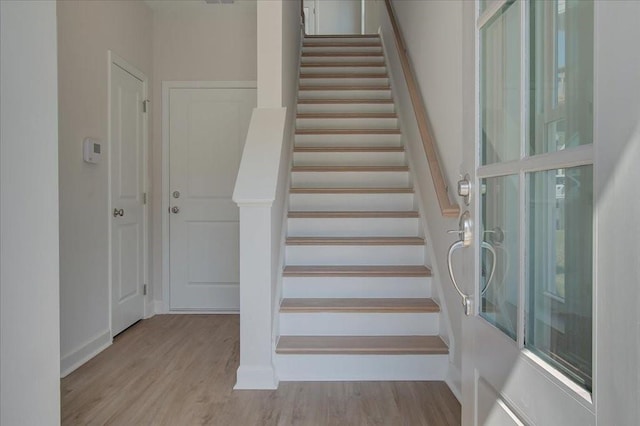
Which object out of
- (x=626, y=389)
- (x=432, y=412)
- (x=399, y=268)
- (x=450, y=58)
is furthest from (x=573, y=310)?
(x=399, y=268)

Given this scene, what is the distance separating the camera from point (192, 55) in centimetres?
380

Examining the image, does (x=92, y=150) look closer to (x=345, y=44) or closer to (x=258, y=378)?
(x=258, y=378)

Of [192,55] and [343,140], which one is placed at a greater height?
[192,55]

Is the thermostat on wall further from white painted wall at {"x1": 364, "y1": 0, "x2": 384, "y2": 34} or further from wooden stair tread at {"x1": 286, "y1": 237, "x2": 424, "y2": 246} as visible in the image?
white painted wall at {"x1": 364, "y1": 0, "x2": 384, "y2": 34}

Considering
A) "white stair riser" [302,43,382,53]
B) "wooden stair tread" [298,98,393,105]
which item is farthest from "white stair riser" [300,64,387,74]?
"wooden stair tread" [298,98,393,105]

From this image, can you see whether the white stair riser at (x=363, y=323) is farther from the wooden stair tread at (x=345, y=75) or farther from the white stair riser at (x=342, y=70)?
the white stair riser at (x=342, y=70)

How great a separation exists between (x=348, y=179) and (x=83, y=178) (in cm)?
183

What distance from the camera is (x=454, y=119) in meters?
2.22

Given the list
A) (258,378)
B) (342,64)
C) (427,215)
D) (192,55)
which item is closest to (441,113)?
(427,215)

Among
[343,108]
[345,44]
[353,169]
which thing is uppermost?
[345,44]

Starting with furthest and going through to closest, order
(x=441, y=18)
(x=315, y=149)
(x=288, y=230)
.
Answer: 1. (x=315, y=149)
2. (x=288, y=230)
3. (x=441, y=18)

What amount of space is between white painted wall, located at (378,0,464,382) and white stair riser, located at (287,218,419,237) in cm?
21

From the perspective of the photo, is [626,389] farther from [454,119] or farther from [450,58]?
[450,58]

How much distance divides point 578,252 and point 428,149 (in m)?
1.82
